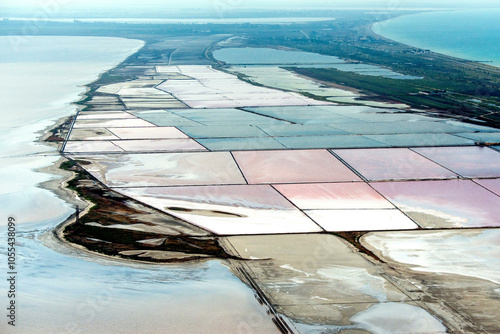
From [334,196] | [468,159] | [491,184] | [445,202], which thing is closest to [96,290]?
[334,196]

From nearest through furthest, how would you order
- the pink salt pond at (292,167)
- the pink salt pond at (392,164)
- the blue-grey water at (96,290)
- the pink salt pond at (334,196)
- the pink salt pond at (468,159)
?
1. the blue-grey water at (96,290)
2. the pink salt pond at (334,196)
3. the pink salt pond at (292,167)
4. the pink salt pond at (392,164)
5. the pink salt pond at (468,159)

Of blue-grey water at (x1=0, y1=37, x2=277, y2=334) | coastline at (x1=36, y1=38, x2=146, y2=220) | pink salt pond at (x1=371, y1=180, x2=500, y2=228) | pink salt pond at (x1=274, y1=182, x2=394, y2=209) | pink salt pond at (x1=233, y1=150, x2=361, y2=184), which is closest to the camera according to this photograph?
blue-grey water at (x1=0, y1=37, x2=277, y2=334)

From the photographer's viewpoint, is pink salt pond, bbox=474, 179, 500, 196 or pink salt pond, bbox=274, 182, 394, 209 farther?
pink salt pond, bbox=474, 179, 500, 196

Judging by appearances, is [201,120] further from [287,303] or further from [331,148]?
[287,303]

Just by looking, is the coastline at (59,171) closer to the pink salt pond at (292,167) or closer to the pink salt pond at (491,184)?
the pink salt pond at (292,167)

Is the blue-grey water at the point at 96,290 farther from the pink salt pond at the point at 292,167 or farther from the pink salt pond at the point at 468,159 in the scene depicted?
the pink salt pond at the point at 468,159

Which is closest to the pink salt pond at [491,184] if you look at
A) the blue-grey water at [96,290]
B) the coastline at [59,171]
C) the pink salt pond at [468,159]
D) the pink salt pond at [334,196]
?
the pink salt pond at [468,159]

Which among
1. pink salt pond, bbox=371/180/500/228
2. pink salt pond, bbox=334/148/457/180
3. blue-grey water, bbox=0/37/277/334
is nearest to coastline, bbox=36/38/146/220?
blue-grey water, bbox=0/37/277/334

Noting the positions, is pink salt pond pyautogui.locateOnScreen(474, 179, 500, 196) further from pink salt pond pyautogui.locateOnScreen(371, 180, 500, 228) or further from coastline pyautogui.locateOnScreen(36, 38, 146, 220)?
coastline pyautogui.locateOnScreen(36, 38, 146, 220)

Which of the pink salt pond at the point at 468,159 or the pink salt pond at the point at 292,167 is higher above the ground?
the pink salt pond at the point at 468,159

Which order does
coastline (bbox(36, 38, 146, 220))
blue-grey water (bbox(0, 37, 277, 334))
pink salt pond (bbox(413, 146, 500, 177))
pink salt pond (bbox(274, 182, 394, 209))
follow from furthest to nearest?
pink salt pond (bbox(413, 146, 500, 177)) → coastline (bbox(36, 38, 146, 220)) → pink salt pond (bbox(274, 182, 394, 209)) → blue-grey water (bbox(0, 37, 277, 334))

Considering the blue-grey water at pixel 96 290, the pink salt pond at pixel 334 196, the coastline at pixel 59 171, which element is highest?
the pink salt pond at pixel 334 196

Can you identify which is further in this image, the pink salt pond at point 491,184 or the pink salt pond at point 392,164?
the pink salt pond at point 392,164

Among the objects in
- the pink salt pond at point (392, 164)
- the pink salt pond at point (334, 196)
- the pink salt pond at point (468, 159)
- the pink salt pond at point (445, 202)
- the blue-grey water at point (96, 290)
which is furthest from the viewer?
the pink salt pond at point (468, 159)
